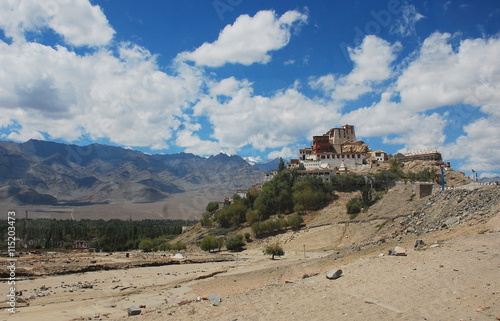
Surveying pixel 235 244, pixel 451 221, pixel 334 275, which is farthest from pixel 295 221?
pixel 334 275

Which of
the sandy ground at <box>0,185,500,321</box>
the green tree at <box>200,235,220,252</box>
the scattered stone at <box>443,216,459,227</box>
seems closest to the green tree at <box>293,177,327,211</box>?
the green tree at <box>200,235,220,252</box>

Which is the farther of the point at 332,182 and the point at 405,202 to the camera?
the point at 332,182

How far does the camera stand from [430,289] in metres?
13.2

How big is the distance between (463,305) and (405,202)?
4236 centimetres

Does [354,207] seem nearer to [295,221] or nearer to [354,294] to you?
[295,221]

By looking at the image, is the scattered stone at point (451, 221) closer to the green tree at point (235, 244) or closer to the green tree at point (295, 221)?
the green tree at point (295, 221)

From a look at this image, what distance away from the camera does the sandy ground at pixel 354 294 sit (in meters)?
11.8

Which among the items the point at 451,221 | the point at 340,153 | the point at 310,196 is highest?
the point at 340,153

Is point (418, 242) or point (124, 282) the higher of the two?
point (418, 242)

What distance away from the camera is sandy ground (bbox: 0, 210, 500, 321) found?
38.7ft

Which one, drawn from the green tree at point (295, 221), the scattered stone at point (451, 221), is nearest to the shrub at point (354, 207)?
the green tree at point (295, 221)

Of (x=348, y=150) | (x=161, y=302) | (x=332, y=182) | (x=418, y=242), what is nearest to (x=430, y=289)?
(x=418, y=242)

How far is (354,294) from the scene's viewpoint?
13.6 meters

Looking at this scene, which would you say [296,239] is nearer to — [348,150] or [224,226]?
[224,226]
